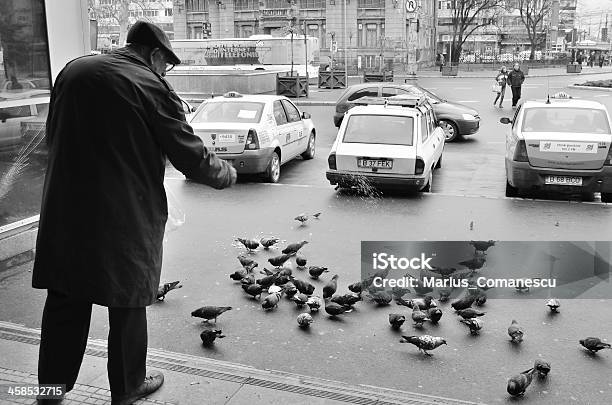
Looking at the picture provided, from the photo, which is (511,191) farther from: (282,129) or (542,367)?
(542,367)

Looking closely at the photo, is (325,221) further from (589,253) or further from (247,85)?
(247,85)

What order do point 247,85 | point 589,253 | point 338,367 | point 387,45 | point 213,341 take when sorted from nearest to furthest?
1. point 338,367
2. point 213,341
3. point 589,253
4. point 247,85
5. point 387,45

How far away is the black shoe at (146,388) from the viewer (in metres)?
3.83

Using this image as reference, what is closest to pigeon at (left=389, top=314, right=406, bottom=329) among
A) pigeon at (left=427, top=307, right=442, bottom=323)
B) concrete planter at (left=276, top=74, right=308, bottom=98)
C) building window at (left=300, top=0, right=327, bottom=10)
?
pigeon at (left=427, top=307, right=442, bottom=323)

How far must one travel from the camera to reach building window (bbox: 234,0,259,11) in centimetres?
7081

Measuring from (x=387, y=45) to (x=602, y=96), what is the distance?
32835mm

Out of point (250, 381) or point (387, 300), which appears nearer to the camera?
point (250, 381)

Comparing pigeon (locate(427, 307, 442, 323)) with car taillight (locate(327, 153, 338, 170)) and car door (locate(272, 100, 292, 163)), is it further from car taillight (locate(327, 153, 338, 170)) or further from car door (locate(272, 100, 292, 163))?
car door (locate(272, 100, 292, 163))

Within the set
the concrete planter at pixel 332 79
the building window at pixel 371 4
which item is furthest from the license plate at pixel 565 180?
the building window at pixel 371 4

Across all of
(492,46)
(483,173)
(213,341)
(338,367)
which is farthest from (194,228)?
(492,46)

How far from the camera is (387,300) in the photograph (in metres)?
6.26

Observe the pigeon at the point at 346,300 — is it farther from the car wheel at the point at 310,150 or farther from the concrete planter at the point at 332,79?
the concrete planter at the point at 332,79

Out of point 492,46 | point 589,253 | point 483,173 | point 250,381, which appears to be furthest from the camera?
point 492,46

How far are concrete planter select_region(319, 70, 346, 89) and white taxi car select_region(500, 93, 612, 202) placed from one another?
91.5ft
